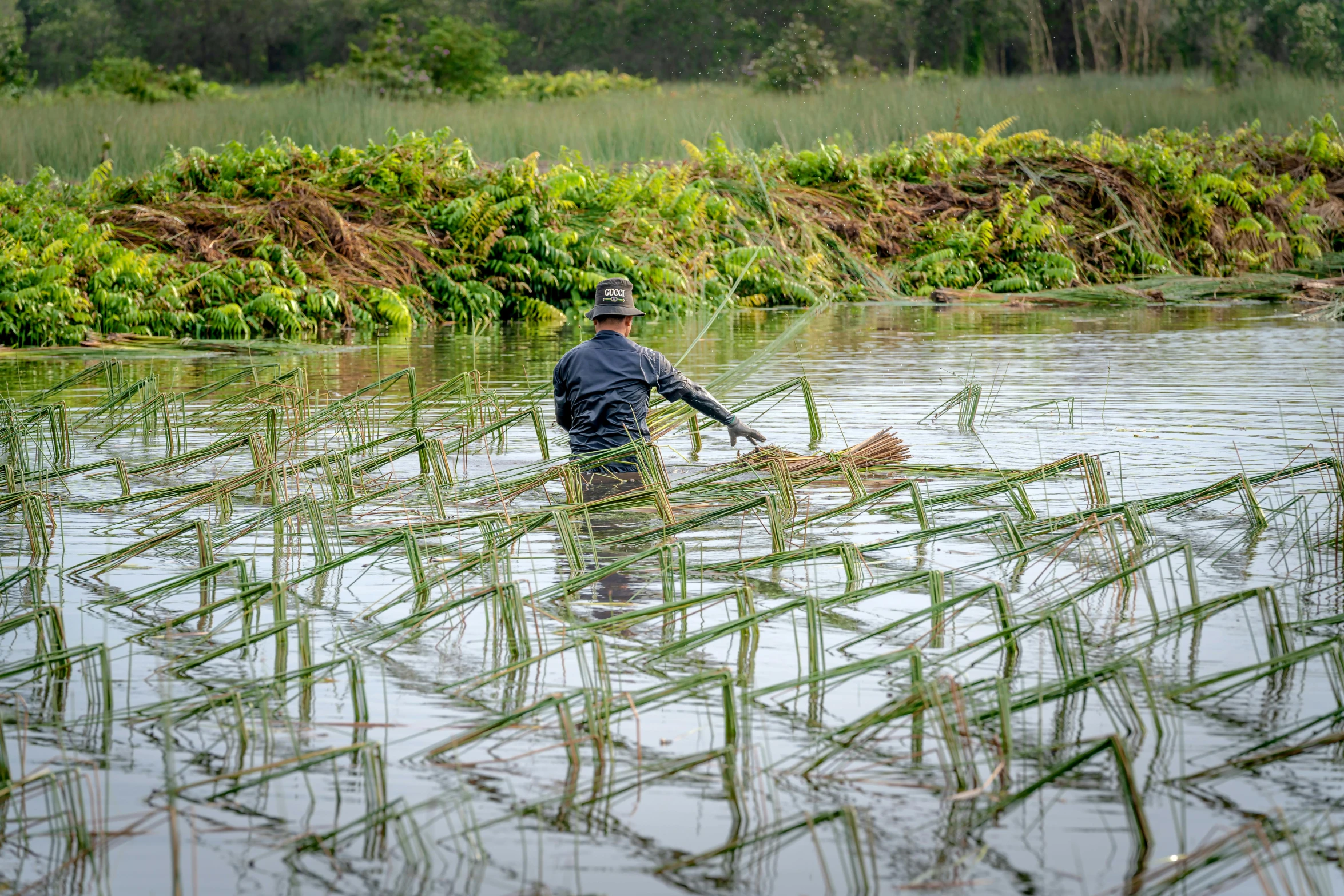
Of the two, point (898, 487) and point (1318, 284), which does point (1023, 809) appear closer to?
point (898, 487)

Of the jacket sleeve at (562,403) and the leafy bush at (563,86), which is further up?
the leafy bush at (563,86)

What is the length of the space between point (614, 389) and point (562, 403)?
12.5 inches

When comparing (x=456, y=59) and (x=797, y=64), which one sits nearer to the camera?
(x=797, y=64)

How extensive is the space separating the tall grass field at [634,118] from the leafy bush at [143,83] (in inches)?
104

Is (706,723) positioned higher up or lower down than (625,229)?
lower down

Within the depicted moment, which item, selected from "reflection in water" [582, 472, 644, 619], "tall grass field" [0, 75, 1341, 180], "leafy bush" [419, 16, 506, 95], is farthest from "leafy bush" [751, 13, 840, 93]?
"reflection in water" [582, 472, 644, 619]

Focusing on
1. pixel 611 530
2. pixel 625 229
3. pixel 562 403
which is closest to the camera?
pixel 611 530

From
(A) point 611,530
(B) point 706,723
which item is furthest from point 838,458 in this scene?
(B) point 706,723

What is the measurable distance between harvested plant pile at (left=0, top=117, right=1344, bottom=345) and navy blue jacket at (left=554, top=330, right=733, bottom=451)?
304 inches

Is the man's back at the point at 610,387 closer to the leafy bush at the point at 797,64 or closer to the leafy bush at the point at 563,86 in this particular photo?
the leafy bush at the point at 563,86

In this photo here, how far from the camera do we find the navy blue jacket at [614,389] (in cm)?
703

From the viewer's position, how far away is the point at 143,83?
31609 mm

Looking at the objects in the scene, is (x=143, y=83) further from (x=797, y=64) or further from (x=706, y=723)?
(x=706, y=723)

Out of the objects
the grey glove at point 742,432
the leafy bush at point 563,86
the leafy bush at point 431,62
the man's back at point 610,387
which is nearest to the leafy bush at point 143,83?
the leafy bush at point 431,62
